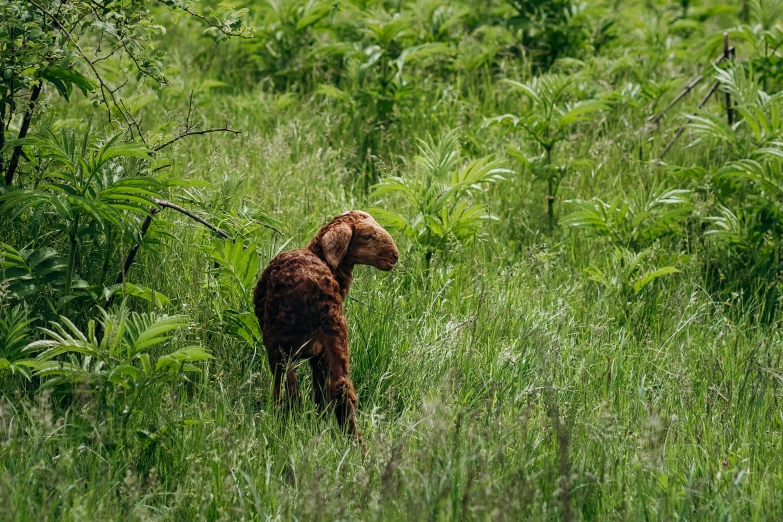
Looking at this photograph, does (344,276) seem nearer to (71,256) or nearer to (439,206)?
(71,256)

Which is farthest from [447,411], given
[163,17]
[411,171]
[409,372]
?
[163,17]

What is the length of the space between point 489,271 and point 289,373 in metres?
2.10

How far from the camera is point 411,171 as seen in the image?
6266 millimetres

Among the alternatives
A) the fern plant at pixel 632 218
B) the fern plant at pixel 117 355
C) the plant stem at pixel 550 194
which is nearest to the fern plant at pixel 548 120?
the plant stem at pixel 550 194

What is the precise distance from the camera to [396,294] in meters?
4.65

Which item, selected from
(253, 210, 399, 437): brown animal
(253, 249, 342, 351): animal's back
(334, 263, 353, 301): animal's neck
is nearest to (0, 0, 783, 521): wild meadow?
(253, 210, 399, 437): brown animal

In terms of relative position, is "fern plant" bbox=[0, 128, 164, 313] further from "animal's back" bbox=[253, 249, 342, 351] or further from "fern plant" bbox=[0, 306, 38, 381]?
"animal's back" bbox=[253, 249, 342, 351]

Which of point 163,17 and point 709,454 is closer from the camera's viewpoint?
point 709,454

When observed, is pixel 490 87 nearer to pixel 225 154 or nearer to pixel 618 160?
pixel 618 160

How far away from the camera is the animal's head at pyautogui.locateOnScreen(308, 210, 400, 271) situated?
139 inches

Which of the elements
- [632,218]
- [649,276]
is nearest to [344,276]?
[649,276]

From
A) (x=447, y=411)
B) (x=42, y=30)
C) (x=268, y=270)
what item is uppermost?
(x=42, y=30)

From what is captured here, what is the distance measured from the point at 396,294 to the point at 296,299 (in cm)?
135

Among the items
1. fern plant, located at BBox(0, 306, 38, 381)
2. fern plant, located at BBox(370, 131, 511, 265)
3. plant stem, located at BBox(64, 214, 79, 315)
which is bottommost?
fern plant, located at BBox(370, 131, 511, 265)
